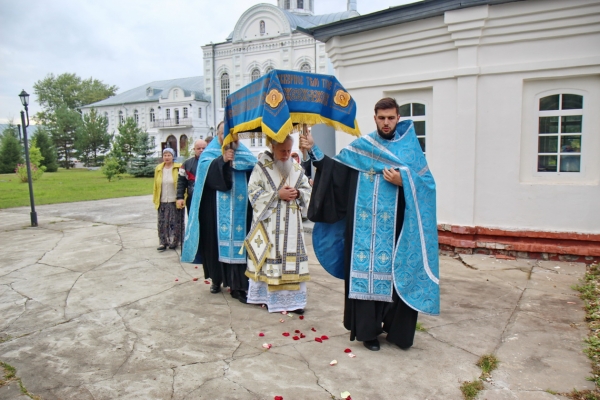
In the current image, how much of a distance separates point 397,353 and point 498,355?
32.7 inches

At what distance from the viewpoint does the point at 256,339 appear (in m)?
4.23

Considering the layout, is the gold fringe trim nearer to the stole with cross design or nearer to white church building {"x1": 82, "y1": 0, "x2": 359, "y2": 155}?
the stole with cross design

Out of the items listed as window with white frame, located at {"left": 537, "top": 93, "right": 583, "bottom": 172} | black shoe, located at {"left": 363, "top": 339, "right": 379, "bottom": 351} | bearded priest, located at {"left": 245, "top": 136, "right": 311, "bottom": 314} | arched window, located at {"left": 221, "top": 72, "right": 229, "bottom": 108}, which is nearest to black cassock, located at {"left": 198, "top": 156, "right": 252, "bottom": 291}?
bearded priest, located at {"left": 245, "top": 136, "right": 311, "bottom": 314}

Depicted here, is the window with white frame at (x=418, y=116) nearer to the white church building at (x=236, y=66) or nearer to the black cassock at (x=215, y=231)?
the black cassock at (x=215, y=231)

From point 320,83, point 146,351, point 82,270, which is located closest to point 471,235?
point 320,83

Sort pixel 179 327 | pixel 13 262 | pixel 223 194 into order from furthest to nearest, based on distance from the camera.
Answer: pixel 13 262, pixel 223 194, pixel 179 327

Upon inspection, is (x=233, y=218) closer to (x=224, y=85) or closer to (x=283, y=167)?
(x=283, y=167)

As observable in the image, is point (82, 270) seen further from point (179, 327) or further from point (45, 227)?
point (45, 227)

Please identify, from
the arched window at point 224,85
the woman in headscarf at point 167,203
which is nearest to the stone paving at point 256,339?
the woman in headscarf at point 167,203

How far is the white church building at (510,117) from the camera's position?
6.70 meters

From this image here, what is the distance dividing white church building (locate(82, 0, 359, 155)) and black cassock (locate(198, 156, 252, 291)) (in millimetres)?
32788

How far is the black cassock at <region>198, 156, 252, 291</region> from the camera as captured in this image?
17.4 ft

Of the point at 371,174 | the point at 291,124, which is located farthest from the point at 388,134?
the point at 291,124

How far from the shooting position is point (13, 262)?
7.38 m
